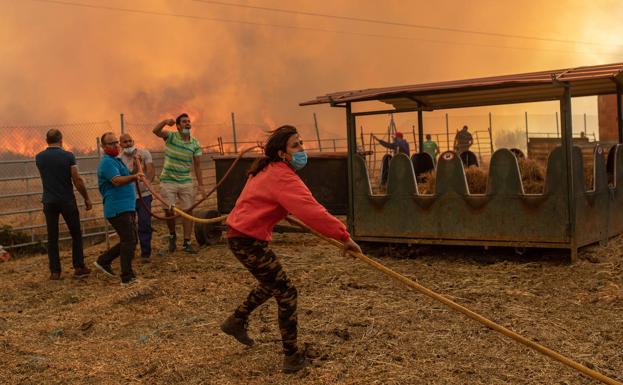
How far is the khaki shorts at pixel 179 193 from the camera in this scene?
9062 millimetres

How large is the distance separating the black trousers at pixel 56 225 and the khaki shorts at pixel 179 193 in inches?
51.4

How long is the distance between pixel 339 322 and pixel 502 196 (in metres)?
3.17

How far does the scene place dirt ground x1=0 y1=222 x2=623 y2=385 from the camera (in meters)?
4.46

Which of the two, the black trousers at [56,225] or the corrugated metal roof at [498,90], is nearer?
the corrugated metal roof at [498,90]

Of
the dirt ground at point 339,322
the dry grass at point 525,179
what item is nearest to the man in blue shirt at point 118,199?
the dirt ground at point 339,322

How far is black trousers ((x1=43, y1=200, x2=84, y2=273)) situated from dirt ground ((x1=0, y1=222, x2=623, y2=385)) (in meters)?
0.27

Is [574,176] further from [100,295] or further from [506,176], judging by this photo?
[100,295]

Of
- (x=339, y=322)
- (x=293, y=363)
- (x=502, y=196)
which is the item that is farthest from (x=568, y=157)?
(x=293, y=363)

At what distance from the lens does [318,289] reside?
6828 millimetres

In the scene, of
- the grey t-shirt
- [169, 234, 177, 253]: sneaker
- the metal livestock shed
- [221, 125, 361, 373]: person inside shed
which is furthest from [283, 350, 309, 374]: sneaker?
[169, 234, 177, 253]: sneaker

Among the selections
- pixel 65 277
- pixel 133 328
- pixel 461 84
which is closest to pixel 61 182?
pixel 65 277

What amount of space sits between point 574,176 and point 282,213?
4352mm

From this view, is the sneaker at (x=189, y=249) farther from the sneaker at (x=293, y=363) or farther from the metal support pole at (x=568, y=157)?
the sneaker at (x=293, y=363)

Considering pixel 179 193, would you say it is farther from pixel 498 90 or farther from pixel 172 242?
pixel 498 90
